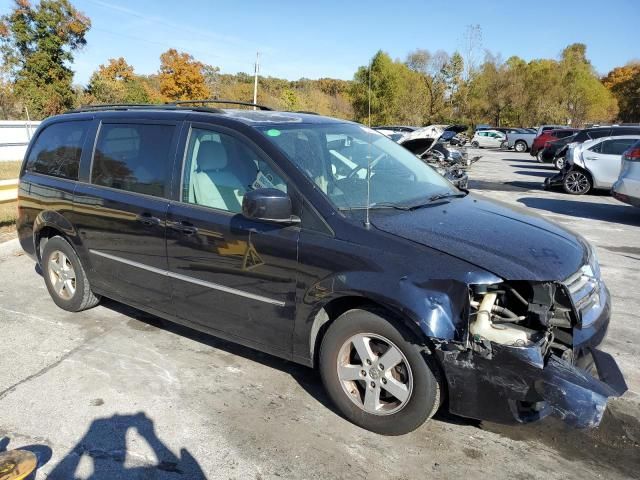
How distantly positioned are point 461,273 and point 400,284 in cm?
32

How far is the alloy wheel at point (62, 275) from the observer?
4676mm

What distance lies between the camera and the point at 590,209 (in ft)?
36.6

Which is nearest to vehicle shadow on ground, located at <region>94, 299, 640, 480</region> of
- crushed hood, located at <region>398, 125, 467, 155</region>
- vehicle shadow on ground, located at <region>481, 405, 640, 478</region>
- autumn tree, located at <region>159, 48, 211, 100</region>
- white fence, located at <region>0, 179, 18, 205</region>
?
vehicle shadow on ground, located at <region>481, 405, 640, 478</region>

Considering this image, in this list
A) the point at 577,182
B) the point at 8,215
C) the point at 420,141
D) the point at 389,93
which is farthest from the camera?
the point at 389,93

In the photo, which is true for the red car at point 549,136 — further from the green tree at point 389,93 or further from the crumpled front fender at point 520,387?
the green tree at point 389,93

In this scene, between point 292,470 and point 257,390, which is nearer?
point 292,470

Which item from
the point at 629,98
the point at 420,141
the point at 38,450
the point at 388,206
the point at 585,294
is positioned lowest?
the point at 38,450

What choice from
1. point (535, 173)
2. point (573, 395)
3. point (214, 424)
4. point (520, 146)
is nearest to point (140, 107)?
point (214, 424)

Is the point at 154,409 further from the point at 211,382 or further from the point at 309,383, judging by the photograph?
the point at 309,383

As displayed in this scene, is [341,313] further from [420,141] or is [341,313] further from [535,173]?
[535,173]

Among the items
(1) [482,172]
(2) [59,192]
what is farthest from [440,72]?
(2) [59,192]

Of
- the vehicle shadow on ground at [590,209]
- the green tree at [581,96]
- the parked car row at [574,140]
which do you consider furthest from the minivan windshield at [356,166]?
the green tree at [581,96]

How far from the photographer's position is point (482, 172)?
64.5 ft

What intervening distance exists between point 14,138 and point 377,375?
23149mm
